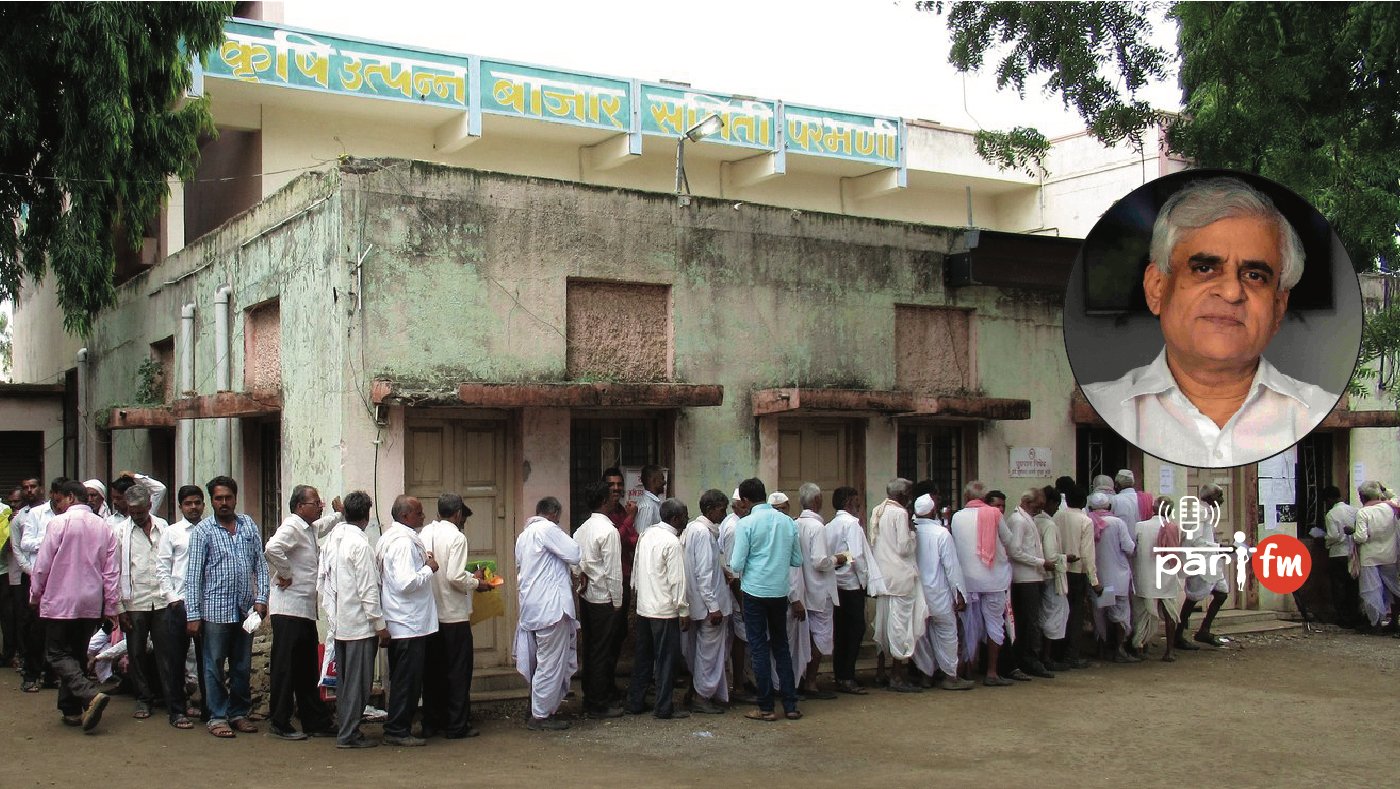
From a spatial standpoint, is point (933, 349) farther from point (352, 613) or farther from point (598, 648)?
point (352, 613)

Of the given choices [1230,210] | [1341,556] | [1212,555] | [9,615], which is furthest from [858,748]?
[1341,556]

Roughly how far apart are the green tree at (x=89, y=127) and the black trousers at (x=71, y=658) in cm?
639

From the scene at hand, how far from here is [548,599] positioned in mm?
9125

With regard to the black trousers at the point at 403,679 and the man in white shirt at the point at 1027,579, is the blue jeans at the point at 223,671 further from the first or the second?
the man in white shirt at the point at 1027,579

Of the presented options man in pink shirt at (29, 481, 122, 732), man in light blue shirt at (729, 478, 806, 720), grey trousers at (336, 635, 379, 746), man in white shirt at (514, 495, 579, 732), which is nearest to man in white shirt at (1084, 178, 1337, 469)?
man in light blue shirt at (729, 478, 806, 720)

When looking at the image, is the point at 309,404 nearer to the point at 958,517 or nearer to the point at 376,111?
the point at 958,517

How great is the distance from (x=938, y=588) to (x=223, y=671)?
18.5 feet

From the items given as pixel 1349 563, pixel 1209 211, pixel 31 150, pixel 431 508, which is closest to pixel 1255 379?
pixel 1209 211

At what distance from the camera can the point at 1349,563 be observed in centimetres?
1471

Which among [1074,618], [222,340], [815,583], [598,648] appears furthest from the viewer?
[222,340]

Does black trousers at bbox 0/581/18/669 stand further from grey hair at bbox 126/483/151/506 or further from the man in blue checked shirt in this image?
the man in blue checked shirt

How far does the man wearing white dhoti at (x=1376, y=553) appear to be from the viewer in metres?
14.3

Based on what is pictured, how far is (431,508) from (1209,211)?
6.30 meters

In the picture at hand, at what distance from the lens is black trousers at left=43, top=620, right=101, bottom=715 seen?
356 inches
